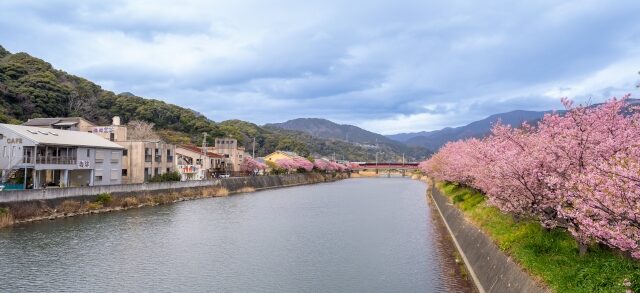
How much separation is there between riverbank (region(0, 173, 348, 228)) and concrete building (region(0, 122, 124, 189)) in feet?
14.2

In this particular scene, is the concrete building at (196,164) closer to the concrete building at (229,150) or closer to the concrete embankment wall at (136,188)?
the concrete building at (229,150)

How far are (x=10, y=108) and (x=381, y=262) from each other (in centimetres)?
6203

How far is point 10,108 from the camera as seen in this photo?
62656 millimetres

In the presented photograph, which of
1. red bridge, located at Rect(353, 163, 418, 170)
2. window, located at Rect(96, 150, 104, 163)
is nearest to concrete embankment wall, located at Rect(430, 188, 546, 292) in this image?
window, located at Rect(96, 150, 104, 163)

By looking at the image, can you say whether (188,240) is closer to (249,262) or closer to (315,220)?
(249,262)

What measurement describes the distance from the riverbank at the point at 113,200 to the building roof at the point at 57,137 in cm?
539

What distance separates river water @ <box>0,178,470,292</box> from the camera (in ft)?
52.5

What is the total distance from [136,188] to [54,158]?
20.9 feet

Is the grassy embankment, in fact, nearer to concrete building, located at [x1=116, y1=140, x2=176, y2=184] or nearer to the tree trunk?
the tree trunk

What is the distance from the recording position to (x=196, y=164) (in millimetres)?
60812

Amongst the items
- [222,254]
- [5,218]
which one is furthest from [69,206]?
[222,254]

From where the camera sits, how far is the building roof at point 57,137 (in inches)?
1345

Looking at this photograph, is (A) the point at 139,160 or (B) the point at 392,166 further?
(B) the point at 392,166

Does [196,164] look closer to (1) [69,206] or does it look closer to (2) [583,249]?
(1) [69,206]
